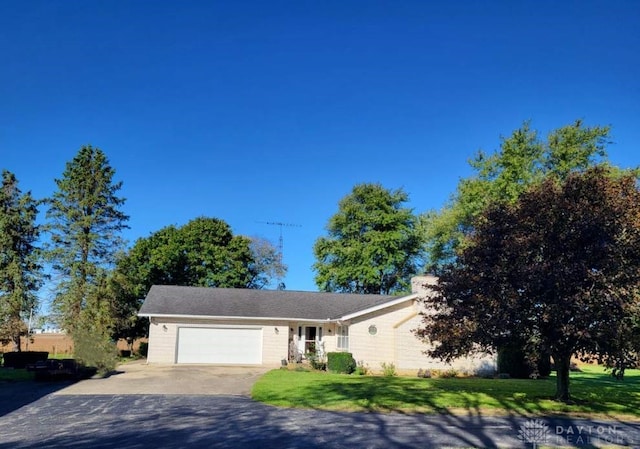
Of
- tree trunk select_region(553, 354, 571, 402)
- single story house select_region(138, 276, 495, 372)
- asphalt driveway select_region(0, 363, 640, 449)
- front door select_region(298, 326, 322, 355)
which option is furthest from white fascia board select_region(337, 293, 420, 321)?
tree trunk select_region(553, 354, 571, 402)

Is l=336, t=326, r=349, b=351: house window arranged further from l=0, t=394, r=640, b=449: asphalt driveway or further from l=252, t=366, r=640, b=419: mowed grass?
l=0, t=394, r=640, b=449: asphalt driveway

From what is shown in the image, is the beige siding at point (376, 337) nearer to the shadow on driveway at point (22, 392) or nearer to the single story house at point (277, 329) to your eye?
the single story house at point (277, 329)

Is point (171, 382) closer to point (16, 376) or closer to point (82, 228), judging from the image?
point (16, 376)

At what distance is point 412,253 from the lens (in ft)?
155

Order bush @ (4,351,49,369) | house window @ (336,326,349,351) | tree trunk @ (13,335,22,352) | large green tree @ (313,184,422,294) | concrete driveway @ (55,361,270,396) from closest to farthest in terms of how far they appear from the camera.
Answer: concrete driveway @ (55,361,270,396) < bush @ (4,351,49,369) < house window @ (336,326,349,351) < tree trunk @ (13,335,22,352) < large green tree @ (313,184,422,294)

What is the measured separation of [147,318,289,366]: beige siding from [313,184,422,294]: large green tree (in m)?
16.6

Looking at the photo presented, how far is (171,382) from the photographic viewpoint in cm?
1892

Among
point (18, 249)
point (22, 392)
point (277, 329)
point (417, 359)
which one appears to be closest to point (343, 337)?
point (277, 329)

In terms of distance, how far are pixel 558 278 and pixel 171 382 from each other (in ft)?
46.8

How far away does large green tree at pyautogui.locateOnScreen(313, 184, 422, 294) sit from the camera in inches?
→ 1756

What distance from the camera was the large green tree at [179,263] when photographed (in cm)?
3538

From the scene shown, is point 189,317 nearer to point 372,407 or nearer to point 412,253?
point 372,407

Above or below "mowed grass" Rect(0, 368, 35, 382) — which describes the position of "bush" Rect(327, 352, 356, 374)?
above

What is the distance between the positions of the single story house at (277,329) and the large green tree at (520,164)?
32.7 ft
